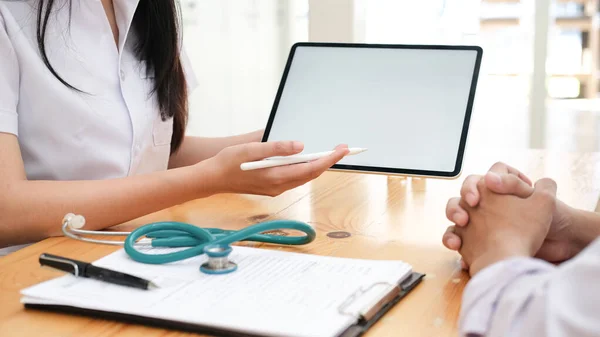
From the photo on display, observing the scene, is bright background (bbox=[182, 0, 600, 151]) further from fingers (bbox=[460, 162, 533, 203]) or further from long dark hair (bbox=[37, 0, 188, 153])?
fingers (bbox=[460, 162, 533, 203])

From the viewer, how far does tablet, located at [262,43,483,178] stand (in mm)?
1042

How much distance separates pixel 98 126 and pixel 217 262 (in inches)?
19.4

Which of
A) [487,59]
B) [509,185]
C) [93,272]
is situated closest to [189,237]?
[93,272]

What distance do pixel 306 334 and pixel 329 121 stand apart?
22.5 inches

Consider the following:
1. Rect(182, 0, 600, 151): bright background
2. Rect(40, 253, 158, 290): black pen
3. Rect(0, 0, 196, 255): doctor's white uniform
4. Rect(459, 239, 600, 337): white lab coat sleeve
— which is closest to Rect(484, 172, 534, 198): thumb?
Rect(459, 239, 600, 337): white lab coat sleeve

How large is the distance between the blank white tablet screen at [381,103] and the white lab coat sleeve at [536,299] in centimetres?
47

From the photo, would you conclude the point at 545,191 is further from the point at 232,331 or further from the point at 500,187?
the point at 232,331

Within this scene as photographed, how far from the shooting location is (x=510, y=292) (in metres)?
0.54

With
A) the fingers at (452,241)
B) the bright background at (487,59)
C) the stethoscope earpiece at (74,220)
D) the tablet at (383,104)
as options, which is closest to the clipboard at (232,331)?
the fingers at (452,241)

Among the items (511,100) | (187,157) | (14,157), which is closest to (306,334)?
(14,157)

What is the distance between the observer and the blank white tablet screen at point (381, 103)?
41.2 inches

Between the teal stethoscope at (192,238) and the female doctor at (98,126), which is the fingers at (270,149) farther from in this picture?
the teal stethoscope at (192,238)

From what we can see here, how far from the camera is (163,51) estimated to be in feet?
4.31

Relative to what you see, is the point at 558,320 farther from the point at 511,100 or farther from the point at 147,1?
the point at 511,100
